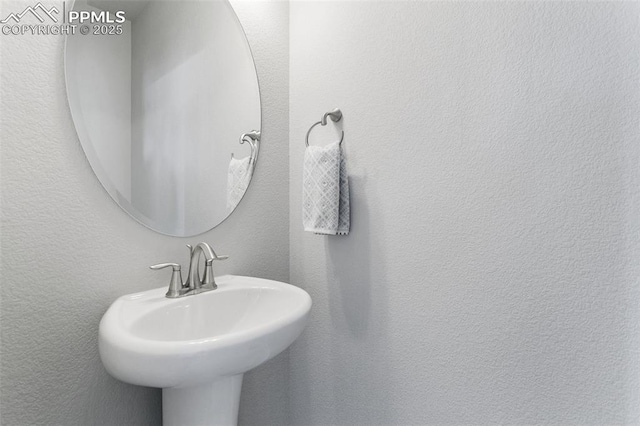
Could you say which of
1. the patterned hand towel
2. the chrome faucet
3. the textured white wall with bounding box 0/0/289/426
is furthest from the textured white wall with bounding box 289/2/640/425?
the textured white wall with bounding box 0/0/289/426

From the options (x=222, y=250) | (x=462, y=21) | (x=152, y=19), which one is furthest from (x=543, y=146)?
(x=152, y=19)

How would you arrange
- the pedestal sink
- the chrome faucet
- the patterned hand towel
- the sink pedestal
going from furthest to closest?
the patterned hand towel → the chrome faucet → the sink pedestal → the pedestal sink

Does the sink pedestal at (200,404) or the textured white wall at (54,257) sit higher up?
the textured white wall at (54,257)

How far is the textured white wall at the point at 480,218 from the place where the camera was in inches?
27.0

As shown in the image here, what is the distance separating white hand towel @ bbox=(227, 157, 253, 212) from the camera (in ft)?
3.86

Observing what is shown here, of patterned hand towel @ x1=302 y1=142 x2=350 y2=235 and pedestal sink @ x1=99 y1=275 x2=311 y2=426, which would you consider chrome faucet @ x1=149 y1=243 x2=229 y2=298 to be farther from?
patterned hand towel @ x1=302 y1=142 x2=350 y2=235

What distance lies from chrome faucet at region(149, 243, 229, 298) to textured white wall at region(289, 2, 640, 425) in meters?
0.42

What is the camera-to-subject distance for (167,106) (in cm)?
102

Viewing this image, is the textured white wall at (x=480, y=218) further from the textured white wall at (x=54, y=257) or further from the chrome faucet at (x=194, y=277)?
the textured white wall at (x=54, y=257)

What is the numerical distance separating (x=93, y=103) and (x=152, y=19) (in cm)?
32

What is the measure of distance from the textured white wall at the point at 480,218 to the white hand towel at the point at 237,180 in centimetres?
30

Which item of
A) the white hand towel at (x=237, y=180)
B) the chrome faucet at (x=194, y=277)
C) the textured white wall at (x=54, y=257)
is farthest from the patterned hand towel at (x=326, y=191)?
the textured white wall at (x=54, y=257)

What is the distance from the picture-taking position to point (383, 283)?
1059 mm

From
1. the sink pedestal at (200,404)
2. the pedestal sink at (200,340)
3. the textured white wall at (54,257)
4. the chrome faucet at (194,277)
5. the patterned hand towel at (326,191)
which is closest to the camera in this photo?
the pedestal sink at (200,340)
